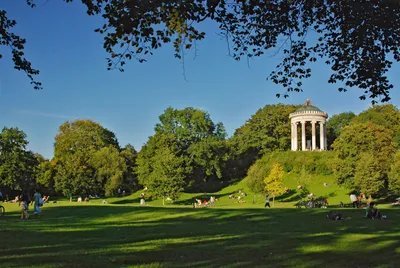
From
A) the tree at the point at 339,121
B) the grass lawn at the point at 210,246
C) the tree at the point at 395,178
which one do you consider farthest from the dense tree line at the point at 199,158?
the grass lawn at the point at 210,246

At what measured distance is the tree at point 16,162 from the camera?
188ft

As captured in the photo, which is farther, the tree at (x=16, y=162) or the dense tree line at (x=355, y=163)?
the tree at (x=16, y=162)

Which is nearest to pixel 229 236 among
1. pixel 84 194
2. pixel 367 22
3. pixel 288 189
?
pixel 367 22

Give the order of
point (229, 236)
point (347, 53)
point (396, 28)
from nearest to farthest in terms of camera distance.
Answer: point (396, 28)
point (347, 53)
point (229, 236)

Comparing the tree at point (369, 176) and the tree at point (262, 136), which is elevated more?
the tree at point (262, 136)

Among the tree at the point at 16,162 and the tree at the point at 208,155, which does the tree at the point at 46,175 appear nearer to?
the tree at the point at 16,162

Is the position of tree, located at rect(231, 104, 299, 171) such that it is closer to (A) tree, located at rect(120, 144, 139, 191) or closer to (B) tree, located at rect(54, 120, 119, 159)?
(A) tree, located at rect(120, 144, 139, 191)

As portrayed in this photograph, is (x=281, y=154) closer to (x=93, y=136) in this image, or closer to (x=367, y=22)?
(x=93, y=136)

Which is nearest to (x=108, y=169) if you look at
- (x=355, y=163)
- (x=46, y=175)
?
(x=46, y=175)

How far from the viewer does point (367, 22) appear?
7.51 metres

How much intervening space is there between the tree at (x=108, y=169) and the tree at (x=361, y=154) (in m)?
28.3

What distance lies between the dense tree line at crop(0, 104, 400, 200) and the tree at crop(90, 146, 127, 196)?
0.45 feet

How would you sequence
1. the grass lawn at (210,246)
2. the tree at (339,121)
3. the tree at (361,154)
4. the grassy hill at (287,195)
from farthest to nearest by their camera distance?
1. the tree at (339,121)
2. the grassy hill at (287,195)
3. the tree at (361,154)
4. the grass lawn at (210,246)

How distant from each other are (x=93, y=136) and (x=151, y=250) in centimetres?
6823
